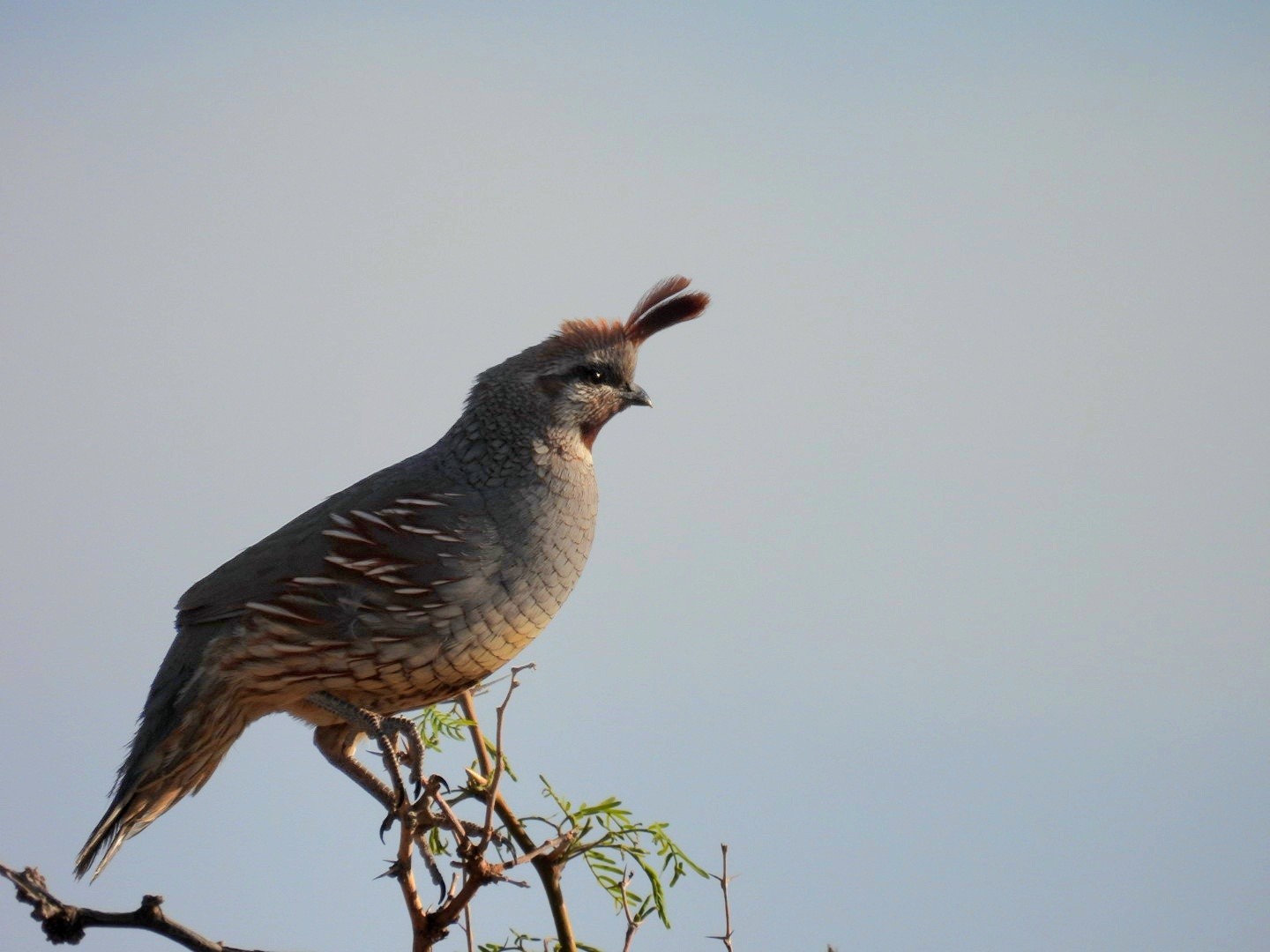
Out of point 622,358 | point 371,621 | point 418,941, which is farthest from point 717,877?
point 622,358

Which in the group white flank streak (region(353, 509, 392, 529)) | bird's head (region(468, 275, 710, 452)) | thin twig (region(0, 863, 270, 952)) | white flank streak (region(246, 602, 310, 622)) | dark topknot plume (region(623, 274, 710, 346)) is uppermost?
dark topknot plume (region(623, 274, 710, 346))

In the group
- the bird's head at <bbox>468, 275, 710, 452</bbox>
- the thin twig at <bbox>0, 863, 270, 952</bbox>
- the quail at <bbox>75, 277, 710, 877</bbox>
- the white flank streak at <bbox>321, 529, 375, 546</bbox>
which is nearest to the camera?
the thin twig at <bbox>0, 863, 270, 952</bbox>

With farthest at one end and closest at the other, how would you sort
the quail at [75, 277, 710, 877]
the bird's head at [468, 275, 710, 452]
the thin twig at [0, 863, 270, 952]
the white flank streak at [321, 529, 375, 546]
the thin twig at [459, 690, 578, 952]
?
the bird's head at [468, 275, 710, 452]
the white flank streak at [321, 529, 375, 546]
the quail at [75, 277, 710, 877]
the thin twig at [459, 690, 578, 952]
the thin twig at [0, 863, 270, 952]

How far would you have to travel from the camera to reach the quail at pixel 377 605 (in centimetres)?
345

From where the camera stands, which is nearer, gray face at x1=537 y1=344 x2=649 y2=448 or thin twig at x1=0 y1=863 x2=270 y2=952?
thin twig at x1=0 y1=863 x2=270 y2=952

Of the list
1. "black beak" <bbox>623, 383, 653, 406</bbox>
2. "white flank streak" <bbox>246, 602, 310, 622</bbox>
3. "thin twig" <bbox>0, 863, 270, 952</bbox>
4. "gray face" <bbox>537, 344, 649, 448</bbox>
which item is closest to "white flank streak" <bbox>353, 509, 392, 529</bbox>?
"white flank streak" <bbox>246, 602, 310, 622</bbox>

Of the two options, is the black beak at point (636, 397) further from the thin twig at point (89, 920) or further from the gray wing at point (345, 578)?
the thin twig at point (89, 920)

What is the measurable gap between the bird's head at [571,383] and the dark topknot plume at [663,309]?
0.03 metres

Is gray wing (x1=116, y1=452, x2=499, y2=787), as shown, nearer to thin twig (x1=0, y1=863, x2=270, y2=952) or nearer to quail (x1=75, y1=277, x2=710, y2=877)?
quail (x1=75, y1=277, x2=710, y2=877)

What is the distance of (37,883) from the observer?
2387 millimetres

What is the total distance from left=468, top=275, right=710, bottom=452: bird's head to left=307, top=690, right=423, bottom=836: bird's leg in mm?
921

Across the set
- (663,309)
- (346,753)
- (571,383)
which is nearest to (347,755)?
(346,753)

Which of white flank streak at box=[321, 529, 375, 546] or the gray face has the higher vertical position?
the gray face

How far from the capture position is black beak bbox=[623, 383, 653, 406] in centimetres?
405
